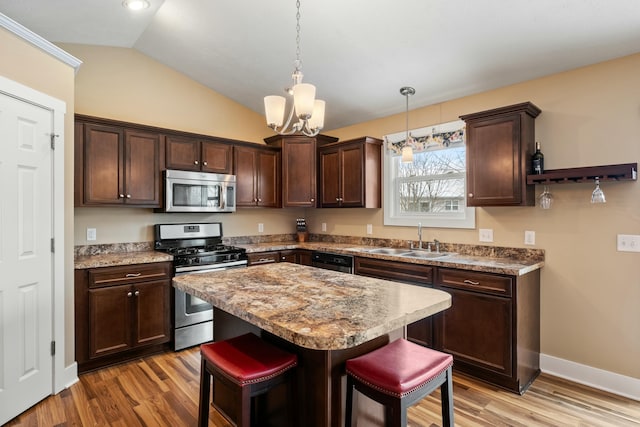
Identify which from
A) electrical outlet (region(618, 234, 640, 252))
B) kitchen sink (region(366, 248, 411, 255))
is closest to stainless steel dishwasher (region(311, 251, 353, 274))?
kitchen sink (region(366, 248, 411, 255))

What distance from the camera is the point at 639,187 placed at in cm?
245

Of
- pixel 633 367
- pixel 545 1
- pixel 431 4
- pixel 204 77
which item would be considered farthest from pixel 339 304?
pixel 204 77

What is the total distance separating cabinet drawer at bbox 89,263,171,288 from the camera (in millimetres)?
2854

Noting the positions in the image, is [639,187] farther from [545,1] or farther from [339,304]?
[339,304]

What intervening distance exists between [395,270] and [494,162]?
1274 mm

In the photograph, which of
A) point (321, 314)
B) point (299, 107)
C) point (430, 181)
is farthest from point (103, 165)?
point (430, 181)

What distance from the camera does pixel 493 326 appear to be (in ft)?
8.53

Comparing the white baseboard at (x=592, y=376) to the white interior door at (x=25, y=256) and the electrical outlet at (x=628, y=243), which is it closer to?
the electrical outlet at (x=628, y=243)

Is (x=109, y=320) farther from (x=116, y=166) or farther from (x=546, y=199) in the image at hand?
(x=546, y=199)

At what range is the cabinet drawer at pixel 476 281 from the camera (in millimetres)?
2541

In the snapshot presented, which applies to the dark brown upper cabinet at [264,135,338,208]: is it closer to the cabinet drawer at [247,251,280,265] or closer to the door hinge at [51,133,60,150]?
the cabinet drawer at [247,251,280,265]

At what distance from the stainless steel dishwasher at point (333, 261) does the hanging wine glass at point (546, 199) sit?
5.89 ft

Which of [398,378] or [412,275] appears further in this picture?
[412,275]

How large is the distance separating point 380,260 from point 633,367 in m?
2.00
